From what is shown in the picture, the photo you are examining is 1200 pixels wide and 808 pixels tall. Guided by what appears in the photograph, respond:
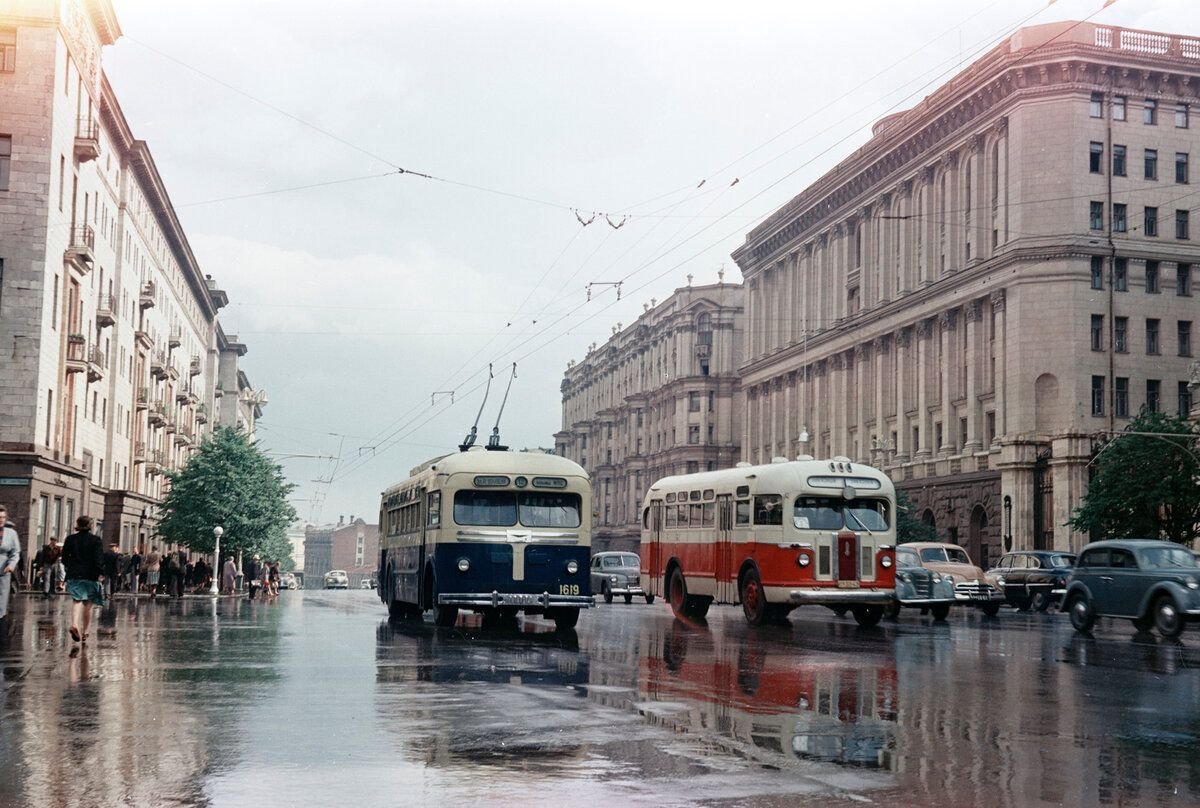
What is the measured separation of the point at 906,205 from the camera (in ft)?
238

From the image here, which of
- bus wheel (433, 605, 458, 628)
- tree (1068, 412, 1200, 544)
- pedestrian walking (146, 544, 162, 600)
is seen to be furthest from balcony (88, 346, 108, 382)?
tree (1068, 412, 1200, 544)

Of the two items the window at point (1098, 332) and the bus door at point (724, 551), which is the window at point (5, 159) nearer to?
the bus door at point (724, 551)

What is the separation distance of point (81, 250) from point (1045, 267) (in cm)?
3831

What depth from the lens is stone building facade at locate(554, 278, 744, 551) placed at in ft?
373

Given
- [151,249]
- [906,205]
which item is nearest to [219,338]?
[151,249]

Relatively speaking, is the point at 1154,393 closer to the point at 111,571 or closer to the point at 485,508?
the point at 111,571

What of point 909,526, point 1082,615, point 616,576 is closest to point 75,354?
point 616,576

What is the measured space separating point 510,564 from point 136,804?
55.0ft

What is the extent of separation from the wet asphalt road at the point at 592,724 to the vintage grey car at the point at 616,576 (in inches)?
994

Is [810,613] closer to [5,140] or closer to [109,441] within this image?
[5,140]

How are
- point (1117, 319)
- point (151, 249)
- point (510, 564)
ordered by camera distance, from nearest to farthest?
point (510, 564)
point (1117, 319)
point (151, 249)

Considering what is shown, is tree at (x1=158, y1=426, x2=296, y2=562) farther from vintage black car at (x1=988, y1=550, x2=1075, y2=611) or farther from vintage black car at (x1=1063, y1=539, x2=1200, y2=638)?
vintage black car at (x1=1063, y1=539, x2=1200, y2=638)

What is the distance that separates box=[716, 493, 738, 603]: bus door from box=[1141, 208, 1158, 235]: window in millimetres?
40130

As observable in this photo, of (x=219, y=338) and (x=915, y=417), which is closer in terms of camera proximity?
(x=915, y=417)
